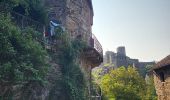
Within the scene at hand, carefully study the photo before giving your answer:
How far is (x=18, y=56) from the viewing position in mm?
10383

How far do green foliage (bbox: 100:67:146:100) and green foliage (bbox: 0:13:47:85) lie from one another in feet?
69.3

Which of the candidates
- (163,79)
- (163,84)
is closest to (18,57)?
(163,84)

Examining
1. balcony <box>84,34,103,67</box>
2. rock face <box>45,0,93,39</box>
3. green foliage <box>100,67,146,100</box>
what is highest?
rock face <box>45,0,93,39</box>

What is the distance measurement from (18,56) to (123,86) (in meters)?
24.0

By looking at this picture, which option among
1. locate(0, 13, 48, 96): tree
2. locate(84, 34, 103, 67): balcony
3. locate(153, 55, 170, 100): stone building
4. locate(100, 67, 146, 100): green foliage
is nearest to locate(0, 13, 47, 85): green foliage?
locate(0, 13, 48, 96): tree

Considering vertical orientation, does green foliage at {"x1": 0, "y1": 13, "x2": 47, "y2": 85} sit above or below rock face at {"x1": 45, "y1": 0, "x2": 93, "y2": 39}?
below

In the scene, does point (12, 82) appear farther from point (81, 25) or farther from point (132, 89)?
point (132, 89)

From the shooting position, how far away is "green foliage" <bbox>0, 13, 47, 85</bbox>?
380 inches

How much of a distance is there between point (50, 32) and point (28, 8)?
197 cm

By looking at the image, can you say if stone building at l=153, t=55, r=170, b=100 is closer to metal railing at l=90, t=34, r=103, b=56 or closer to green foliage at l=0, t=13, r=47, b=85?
metal railing at l=90, t=34, r=103, b=56

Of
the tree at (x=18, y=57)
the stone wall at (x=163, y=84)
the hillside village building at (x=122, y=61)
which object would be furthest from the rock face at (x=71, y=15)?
the hillside village building at (x=122, y=61)

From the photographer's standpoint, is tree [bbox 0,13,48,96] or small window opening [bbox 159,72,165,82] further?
small window opening [bbox 159,72,165,82]

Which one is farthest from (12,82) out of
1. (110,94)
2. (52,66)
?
(110,94)

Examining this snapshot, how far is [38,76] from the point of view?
10.9 m
